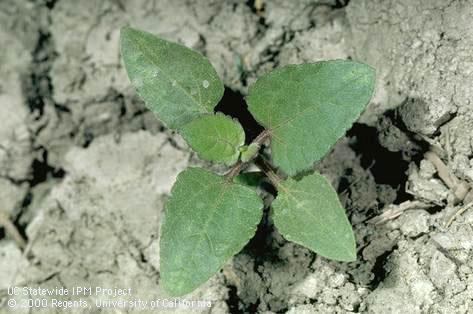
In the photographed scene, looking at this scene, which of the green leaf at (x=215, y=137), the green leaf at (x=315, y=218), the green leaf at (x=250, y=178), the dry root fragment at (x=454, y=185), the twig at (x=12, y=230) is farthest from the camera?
the twig at (x=12, y=230)

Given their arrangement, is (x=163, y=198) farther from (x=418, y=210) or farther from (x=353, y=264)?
(x=418, y=210)

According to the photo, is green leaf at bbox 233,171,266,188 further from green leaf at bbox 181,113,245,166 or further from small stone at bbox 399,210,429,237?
small stone at bbox 399,210,429,237

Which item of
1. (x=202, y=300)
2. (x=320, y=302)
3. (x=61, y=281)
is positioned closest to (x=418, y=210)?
(x=320, y=302)

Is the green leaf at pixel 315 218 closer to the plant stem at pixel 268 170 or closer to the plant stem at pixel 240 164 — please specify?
the plant stem at pixel 268 170

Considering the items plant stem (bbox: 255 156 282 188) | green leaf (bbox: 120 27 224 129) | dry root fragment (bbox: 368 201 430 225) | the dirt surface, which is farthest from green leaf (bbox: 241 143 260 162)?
dry root fragment (bbox: 368 201 430 225)

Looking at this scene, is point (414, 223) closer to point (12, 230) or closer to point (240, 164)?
point (240, 164)

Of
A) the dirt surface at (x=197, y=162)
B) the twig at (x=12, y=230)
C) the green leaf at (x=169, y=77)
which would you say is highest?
the green leaf at (x=169, y=77)

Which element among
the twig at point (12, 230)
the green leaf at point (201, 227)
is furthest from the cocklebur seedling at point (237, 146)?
the twig at point (12, 230)
